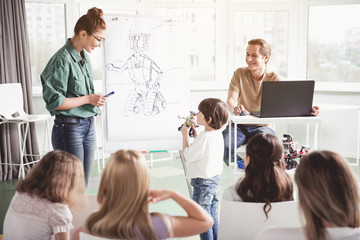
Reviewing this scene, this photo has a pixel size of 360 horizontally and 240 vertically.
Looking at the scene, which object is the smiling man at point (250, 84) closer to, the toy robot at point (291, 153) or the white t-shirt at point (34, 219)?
the toy robot at point (291, 153)

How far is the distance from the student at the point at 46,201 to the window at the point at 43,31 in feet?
10.9

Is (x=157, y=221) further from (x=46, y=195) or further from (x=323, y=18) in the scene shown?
(x=323, y=18)

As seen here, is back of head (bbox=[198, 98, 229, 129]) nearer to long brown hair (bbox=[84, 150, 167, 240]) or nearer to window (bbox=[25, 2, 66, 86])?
long brown hair (bbox=[84, 150, 167, 240])

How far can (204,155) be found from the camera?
2.41 meters

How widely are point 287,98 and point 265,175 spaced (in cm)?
111

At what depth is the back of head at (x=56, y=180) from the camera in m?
1.62

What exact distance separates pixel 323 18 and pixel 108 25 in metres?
2.77

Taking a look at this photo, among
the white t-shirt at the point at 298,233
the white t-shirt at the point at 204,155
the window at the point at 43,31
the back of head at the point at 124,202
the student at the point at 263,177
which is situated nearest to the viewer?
the white t-shirt at the point at 298,233

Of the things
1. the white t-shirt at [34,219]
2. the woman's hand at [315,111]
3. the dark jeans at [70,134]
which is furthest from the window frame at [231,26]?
the white t-shirt at [34,219]

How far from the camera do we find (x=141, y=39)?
357 centimetres

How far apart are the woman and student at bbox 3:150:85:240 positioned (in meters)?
0.82

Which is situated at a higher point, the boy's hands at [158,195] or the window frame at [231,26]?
the window frame at [231,26]

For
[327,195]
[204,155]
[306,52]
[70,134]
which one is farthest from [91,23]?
[306,52]

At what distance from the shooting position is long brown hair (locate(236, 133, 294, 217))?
182cm
